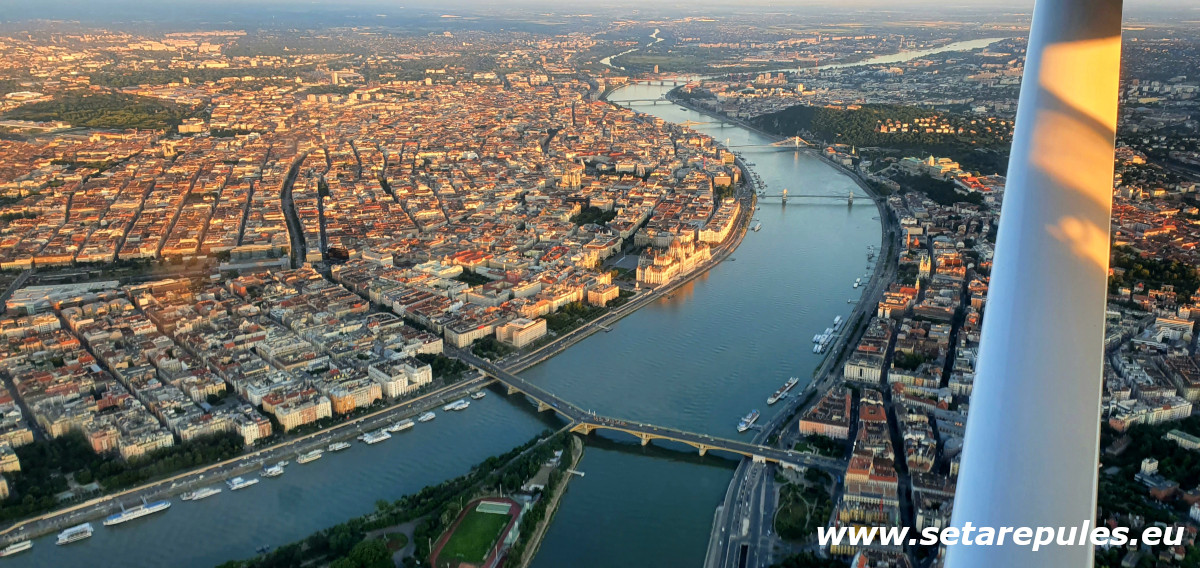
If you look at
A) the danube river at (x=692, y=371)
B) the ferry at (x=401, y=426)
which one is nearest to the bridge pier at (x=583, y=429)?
the danube river at (x=692, y=371)

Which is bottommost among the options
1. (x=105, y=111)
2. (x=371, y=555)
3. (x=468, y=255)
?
(x=371, y=555)

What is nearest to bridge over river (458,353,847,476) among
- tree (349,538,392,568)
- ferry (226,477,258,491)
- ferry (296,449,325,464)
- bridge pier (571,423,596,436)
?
bridge pier (571,423,596,436)

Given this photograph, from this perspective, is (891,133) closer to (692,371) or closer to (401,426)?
(692,371)

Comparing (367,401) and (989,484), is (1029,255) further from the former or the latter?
(367,401)

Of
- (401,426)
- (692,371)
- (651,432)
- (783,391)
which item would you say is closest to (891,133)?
(692,371)

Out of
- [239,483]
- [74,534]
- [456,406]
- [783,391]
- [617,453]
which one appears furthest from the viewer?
[783,391]

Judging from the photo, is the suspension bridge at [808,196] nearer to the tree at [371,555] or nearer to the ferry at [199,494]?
the ferry at [199,494]

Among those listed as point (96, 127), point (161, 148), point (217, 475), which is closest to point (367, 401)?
point (217, 475)
